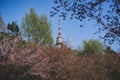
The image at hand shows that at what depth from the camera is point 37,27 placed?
59.2m

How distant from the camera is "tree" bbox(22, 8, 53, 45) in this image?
58.0 meters

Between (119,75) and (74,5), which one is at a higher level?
(74,5)

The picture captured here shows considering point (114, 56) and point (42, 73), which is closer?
point (42, 73)

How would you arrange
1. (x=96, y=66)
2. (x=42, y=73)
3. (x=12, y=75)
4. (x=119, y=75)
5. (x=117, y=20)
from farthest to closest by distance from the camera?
(x=119, y=75)
(x=96, y=66)
(x=42, y=73)
(x=12, y=75)
(x=117, y=20)

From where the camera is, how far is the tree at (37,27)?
57969 millimetres

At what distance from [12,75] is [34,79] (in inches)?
88.6

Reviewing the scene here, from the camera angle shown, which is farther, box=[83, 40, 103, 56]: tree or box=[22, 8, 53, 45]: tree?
box=[83, 40, 103, 56]: tree

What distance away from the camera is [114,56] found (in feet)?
88.8

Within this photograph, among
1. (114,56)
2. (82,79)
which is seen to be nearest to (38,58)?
(82,79)

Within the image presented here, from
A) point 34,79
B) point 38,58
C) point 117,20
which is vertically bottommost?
point 34,79

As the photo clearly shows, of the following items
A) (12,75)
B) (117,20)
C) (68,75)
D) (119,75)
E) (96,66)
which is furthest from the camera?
(119,75)

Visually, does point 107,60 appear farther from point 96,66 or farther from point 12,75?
point 12,75

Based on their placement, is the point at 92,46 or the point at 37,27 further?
the point at 92,46

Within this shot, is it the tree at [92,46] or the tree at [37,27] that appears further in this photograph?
the tree at [92,46]
